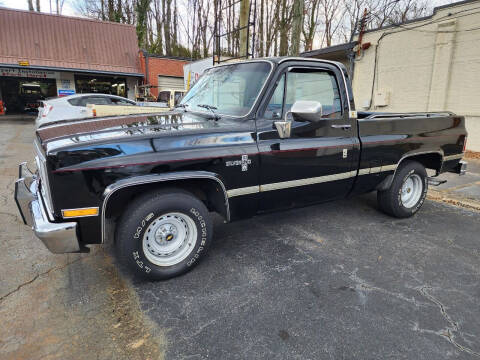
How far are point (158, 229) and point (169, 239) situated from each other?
16 cm

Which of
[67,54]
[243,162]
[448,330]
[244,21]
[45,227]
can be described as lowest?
[448,330]

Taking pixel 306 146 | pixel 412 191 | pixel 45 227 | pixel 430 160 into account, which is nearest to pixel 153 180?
pixel 45 227

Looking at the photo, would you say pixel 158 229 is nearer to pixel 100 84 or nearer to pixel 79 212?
pixel 79 212

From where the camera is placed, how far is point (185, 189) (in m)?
3.07

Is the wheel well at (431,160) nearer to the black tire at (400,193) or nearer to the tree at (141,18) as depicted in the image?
the black tire at (400,193)

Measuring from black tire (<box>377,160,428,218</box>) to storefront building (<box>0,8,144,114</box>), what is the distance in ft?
70.6

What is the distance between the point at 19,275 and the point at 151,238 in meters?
1.38

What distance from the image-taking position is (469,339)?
92.9 inches

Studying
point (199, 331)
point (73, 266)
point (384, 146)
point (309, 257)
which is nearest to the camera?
point (199, 331)

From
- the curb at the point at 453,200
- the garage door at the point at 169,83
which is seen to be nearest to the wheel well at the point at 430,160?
the curb at the point at 453,200

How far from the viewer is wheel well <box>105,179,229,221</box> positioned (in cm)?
276

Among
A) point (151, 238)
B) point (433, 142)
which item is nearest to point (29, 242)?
point (151, 238)

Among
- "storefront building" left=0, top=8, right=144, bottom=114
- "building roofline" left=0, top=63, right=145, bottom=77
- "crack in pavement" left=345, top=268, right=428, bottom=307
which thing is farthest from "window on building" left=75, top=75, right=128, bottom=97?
"crack in pavement" left=345, top=268, right=428, bottom=307

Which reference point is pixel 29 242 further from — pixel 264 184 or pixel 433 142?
pixel 433 142
